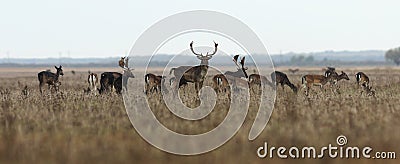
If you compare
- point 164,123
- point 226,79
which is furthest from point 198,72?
point 164,123

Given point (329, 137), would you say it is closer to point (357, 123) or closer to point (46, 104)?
point (357, 123)

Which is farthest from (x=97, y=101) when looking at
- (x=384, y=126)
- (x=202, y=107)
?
(x=384, y=126)

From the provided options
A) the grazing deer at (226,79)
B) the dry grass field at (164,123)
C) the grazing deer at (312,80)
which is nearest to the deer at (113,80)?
the grazing deer at (226,79)

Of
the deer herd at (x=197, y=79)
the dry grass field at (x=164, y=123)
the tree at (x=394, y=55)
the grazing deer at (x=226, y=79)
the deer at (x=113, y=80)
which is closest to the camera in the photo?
the dry grass field at (x=164, y=123)

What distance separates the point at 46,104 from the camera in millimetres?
17312

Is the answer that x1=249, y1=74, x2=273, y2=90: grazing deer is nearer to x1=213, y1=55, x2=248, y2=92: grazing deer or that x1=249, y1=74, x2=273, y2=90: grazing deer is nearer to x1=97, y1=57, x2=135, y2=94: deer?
x1=213, y1=55, x2=248, y2=92: grazing deer

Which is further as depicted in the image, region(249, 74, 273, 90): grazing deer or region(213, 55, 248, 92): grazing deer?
region(249, 74, 273, 90): grazing deer

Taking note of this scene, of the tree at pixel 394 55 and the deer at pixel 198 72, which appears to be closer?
the deer at pixel 198 72

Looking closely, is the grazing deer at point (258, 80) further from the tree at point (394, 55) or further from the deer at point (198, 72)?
the tree at point (394, 55)

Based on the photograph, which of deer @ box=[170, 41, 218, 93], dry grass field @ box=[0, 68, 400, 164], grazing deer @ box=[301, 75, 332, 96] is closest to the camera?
dry grass field @ box=[0, 68, 400, 164]

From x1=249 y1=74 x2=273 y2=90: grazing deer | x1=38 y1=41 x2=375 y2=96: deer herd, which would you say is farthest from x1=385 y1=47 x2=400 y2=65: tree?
x1=249 y1=74 x2=273 y2=90: grazing deer

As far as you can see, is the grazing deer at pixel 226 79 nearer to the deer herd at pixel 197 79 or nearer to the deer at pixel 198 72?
the deer herd at pixel 197 79

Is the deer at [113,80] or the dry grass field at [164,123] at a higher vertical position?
the deer at [113,80]

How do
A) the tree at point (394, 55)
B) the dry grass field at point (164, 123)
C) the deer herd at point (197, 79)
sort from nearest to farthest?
the dry grass field at point (164, 123)
the deer herd at point (197, 79)
the tree at point (394, 55)
